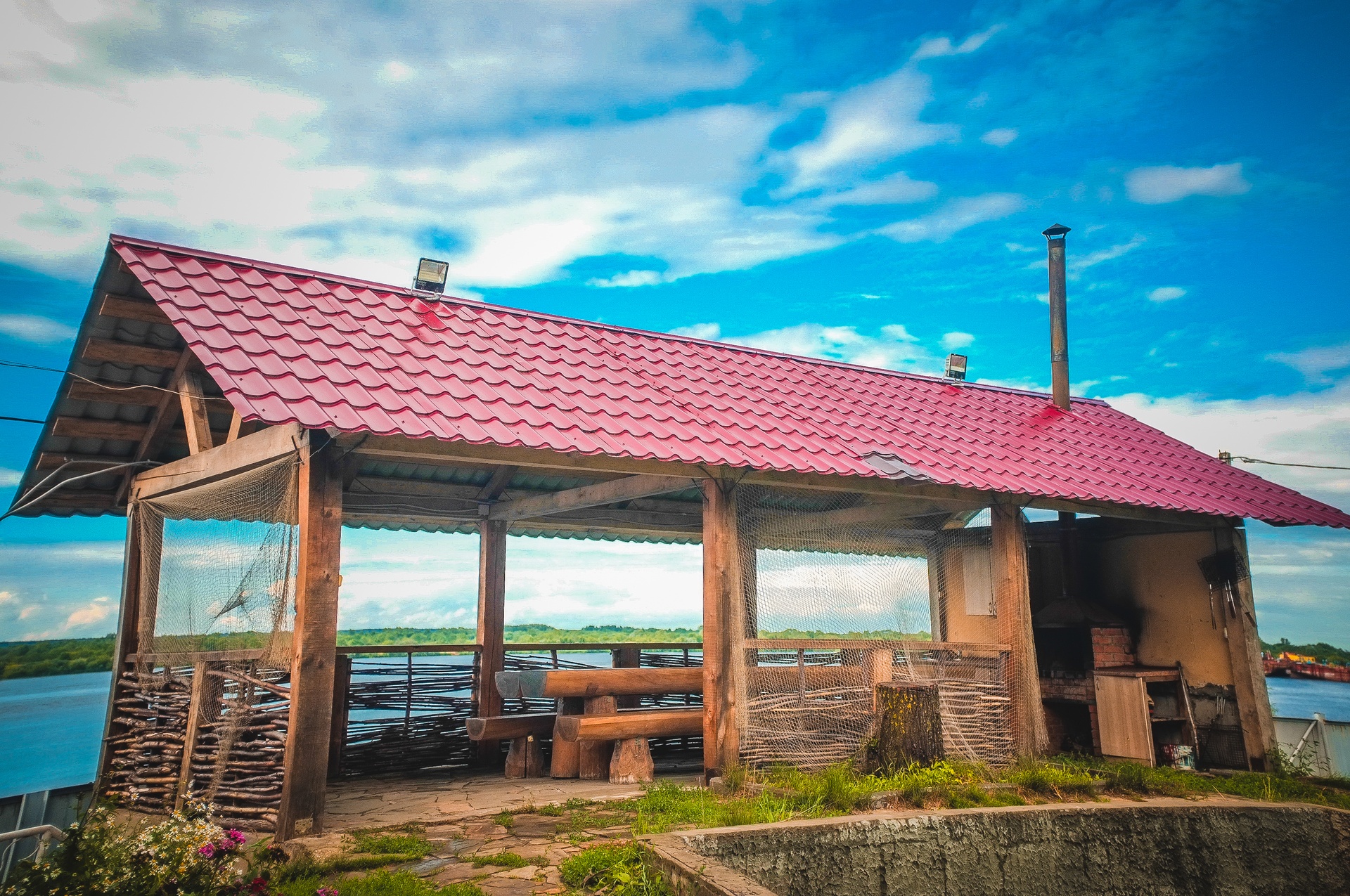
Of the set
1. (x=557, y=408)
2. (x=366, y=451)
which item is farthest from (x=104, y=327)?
(x=557, y=408)

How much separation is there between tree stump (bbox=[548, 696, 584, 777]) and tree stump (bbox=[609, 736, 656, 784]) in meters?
0.40

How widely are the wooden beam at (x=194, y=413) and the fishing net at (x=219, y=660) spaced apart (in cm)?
36

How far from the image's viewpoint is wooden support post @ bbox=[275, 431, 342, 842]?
600cm

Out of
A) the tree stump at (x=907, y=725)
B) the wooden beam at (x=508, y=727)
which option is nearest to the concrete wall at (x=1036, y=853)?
the tree stump at (x=907, y=725)

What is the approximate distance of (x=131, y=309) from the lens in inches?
295

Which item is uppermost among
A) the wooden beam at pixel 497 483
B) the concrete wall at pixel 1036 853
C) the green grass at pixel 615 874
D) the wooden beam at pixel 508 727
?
the wooden beam at pixel 497 483

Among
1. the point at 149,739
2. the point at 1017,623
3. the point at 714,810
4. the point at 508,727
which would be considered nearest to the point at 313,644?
the point at 149,739

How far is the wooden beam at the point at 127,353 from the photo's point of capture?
7.77 m

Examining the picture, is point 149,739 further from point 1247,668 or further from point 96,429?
point 1247,668

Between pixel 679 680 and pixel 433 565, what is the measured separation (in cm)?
454

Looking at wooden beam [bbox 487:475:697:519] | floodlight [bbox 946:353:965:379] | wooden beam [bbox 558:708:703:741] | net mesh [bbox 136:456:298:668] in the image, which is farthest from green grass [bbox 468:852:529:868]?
floodlight [bbox 946:353:965:379]

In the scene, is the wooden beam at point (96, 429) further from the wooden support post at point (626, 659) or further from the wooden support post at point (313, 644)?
the wooden support post at point (626, 659)

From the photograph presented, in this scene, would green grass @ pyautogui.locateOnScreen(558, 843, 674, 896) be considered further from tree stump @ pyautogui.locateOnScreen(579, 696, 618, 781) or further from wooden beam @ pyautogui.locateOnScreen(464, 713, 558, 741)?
wooden beam @ pyautogui.locateOnScreen(464, 713, 558, 741)

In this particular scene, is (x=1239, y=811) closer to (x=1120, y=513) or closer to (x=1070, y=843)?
(x=1070, y=843)
